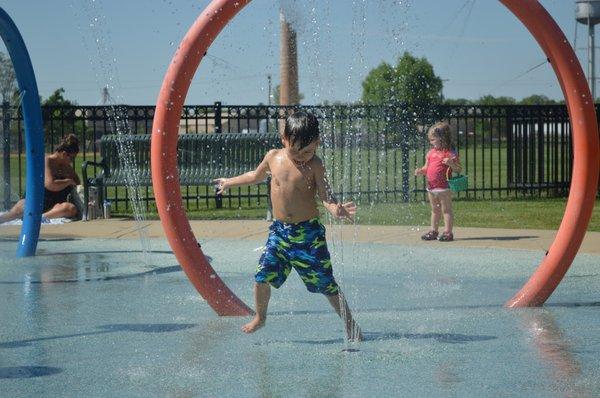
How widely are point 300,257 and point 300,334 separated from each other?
531 mm

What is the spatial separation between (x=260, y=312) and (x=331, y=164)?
1429 centimetres

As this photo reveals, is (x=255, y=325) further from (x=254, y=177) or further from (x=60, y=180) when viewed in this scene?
(x=60, y=180)

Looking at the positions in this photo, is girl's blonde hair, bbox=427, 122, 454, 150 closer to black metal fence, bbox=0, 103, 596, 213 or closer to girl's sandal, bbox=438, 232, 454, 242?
girl's sandal, bbox=438, 232, 454, 242

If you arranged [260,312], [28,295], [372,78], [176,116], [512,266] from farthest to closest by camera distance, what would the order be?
[372,78]
[512,266]
[28,295]
[176,116]
[260,312]

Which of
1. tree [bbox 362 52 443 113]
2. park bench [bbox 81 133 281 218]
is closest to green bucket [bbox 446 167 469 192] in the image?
park bench [bbox 81 133 281 218]

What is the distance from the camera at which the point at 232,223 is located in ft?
43.0

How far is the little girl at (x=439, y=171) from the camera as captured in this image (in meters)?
11.3

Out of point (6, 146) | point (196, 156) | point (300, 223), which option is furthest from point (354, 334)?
point (196, 156)

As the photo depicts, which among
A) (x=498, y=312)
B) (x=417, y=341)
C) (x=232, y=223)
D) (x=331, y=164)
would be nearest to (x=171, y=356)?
(x=417, y=341)

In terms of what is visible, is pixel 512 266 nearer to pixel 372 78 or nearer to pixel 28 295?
pixel 28 295

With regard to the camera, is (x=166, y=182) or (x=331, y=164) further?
(x=331, y=164)

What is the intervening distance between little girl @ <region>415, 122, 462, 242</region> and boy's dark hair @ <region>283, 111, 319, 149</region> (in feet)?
17.1

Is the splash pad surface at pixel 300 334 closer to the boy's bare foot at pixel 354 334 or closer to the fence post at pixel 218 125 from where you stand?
the boy's bare foot at pixel 354 334

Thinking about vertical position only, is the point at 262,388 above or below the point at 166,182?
below
